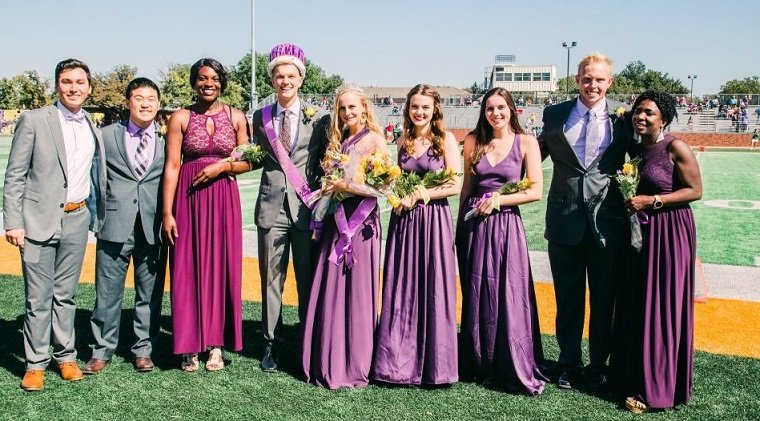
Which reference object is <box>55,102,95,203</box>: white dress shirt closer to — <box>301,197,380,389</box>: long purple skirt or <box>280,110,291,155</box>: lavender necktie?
<box>280,110,291,155</box>: lavender necktie

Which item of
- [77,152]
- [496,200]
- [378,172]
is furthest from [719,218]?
[77,152]

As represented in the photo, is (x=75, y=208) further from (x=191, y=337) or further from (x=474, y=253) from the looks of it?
(x=474, y=253)

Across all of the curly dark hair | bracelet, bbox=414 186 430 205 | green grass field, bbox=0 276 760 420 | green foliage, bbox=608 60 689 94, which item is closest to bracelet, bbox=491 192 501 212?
bracelet, bbox=414 186 430 205

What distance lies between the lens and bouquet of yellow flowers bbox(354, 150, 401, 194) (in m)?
4.36

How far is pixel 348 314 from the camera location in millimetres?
4652

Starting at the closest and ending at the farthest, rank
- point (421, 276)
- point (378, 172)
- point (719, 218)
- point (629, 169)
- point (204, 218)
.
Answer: point (629, 169)
point (378, 172)
point (421, 276)
point (204, 218)
point (719, 218)

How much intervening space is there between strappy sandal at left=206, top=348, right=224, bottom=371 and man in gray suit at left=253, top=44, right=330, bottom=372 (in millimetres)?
→ 315

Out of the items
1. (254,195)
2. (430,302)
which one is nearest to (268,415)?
(430,302)

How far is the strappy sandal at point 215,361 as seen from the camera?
491 cm

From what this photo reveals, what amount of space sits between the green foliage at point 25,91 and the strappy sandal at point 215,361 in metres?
61.6

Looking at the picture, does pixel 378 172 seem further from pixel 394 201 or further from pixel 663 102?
pixel 663 102

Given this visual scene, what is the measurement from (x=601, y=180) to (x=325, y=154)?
184 centimetres

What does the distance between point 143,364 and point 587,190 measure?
330cm

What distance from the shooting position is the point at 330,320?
4.64 meters
